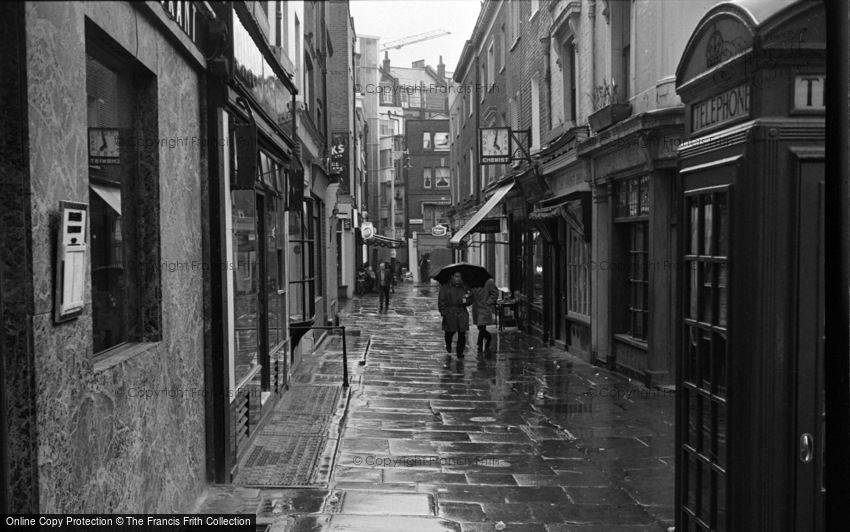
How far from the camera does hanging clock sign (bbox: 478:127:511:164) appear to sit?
2112 centimetres

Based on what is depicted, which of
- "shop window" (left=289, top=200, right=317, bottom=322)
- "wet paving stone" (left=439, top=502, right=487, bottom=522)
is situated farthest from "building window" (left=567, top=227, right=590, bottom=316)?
"wet paving stone" (left=439, top=502, right=487, bottom=522)

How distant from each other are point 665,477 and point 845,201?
4.49 metres

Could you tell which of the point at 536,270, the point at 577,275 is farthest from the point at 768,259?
the point at 536,270

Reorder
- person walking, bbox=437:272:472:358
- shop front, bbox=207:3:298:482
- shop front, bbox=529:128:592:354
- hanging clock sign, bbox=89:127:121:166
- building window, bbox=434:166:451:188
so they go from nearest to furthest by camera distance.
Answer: hanging clock sign, bbox=89:127:121:166 < shop front, bbox=207:3:298:482 < shop front, bbox=529:128:592:354 < person walking, bbox=437:272:472:358 < building window, bbox=434:166:451:188

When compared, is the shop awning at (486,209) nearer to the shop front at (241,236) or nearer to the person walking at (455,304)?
the person walking at (455,304)

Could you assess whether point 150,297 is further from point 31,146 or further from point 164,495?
point 31,146

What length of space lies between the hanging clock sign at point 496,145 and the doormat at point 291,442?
11811 millimetres

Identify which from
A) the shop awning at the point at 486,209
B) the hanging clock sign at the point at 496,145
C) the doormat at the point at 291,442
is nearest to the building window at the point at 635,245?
the doormat at the point at 291,442

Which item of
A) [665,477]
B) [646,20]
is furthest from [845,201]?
[646,20]

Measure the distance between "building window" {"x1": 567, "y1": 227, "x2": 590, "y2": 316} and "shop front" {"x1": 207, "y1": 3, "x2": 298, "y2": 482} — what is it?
7.79 meters

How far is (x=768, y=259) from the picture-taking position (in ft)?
11.5

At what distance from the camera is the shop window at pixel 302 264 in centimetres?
1183

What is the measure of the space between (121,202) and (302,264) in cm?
833

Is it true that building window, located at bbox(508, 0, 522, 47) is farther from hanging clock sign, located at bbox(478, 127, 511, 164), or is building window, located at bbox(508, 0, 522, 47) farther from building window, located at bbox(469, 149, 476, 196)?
building window, located at bbox(469, 149, 476, 196)
